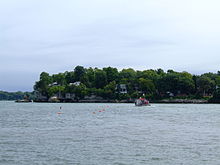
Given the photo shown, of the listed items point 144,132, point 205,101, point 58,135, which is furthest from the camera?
point 205,101

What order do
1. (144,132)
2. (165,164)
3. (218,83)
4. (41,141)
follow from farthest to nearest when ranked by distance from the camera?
1. (218,83)
2. (144,132)
3. (41,141)
4. (165,164)

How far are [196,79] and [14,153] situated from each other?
162266mm

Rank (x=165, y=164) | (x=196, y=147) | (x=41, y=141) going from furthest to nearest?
(x=41, y=141)
(x=196, y=147)
(x=165, y=164)

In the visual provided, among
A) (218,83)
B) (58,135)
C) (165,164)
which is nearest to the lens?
(165,164)

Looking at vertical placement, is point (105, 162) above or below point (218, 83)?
below

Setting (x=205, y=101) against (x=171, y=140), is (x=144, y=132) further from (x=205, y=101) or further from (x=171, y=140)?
(x=205, y=101)

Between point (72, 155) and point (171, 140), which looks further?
point (171, 140)

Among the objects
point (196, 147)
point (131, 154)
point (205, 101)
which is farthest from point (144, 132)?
point (205, 101)

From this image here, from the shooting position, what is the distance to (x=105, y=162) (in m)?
26.3

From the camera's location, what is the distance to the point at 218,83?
181m

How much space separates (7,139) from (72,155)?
10.2 meters

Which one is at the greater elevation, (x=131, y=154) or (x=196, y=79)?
(x=196, y=79)

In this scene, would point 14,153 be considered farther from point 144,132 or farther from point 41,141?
point 144,132

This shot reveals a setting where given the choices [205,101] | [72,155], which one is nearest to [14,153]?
[72,155]
